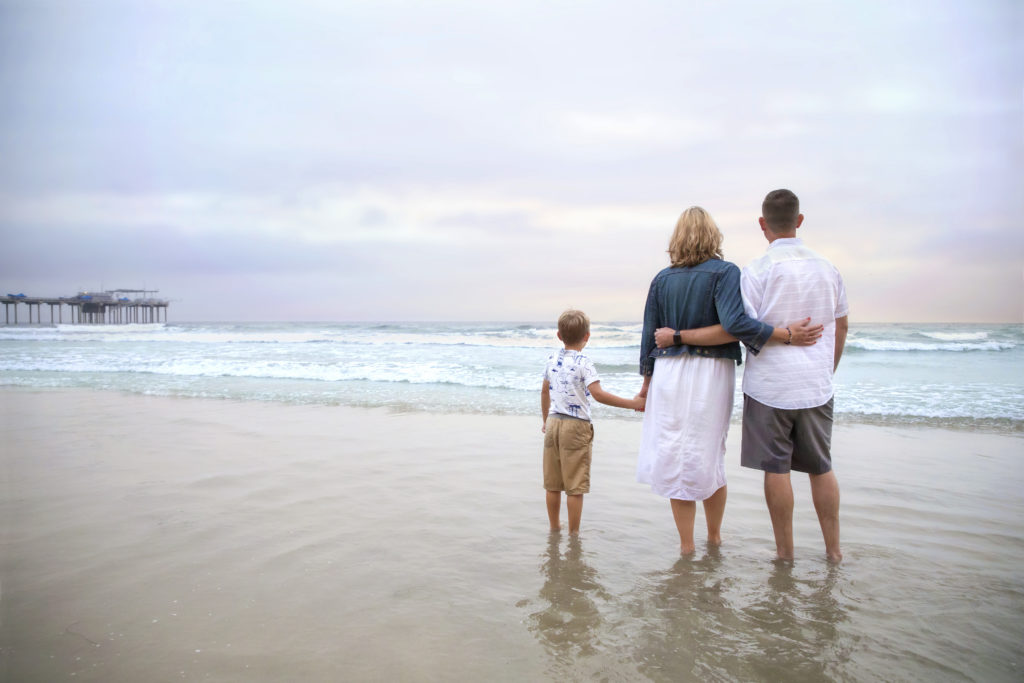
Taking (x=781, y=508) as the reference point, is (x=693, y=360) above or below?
above

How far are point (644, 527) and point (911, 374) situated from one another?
1400cm

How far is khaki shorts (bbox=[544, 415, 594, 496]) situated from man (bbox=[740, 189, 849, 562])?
Answer: 0.96m

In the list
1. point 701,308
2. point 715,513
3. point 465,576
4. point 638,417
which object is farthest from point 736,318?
point 638,417

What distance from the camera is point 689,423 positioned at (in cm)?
340

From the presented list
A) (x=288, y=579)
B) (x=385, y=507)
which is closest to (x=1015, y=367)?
(x=385, y=507)

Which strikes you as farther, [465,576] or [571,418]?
[571,418]

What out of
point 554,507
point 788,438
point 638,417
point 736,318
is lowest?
point 638,417

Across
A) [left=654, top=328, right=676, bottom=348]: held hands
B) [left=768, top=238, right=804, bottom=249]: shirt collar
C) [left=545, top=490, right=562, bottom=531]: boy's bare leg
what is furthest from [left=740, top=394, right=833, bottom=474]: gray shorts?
[left=545, top=490, right=562, bottom=531]: boy's bare leg

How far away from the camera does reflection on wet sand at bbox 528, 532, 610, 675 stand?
250cm

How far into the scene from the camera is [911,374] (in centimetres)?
1491

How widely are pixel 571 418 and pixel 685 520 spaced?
92cm

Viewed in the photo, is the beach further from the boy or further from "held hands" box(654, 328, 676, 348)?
"held hands" box(654, 328, 676, 348)

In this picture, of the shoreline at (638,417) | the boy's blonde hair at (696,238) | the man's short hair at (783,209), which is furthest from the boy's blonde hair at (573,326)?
the shoreline at (638,417)

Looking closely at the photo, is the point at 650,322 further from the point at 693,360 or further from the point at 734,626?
the point at 734,626
